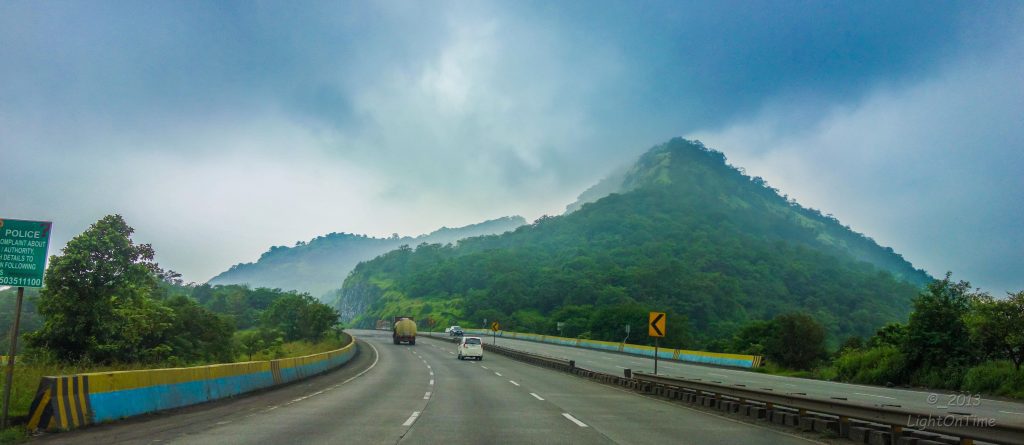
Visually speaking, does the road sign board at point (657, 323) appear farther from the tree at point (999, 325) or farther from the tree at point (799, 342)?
the tree at point (799, 342)

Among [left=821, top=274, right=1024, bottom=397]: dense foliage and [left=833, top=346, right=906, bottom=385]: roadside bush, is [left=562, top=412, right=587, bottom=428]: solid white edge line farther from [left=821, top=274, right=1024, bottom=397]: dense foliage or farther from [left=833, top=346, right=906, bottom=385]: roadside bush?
[left=833, top=346, right=906, bottom=385]: roadside bush

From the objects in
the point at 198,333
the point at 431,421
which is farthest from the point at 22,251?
the point at 198,333

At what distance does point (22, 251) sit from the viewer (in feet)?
36.1

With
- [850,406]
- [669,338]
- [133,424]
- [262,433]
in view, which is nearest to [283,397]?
[133,424]

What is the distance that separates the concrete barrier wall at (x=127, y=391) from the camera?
10891mm

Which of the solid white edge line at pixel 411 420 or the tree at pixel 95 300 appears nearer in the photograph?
the solid white edge line at pixel 411 420

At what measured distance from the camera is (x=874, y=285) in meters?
169

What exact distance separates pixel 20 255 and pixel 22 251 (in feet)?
0.25

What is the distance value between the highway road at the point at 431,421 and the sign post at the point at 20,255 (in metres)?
2.66

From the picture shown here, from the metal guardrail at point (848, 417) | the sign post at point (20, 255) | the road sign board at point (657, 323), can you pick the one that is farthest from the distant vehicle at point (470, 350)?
the sign post at point (20, 255)

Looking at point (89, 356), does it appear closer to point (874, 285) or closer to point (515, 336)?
point (515, 336)

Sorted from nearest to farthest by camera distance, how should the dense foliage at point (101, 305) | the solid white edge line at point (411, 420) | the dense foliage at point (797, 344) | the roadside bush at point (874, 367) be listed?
the solid white edge line at point (411, 420), the dense foliage at point (101, 305), the roadside bush at point (874, 367), the dense foliage at point (797, 344)

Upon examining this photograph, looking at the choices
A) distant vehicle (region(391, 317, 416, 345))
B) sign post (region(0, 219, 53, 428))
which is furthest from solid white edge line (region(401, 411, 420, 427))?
distant vehicle (region(391, 317, 416, 345))

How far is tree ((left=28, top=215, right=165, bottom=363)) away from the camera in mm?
29984
